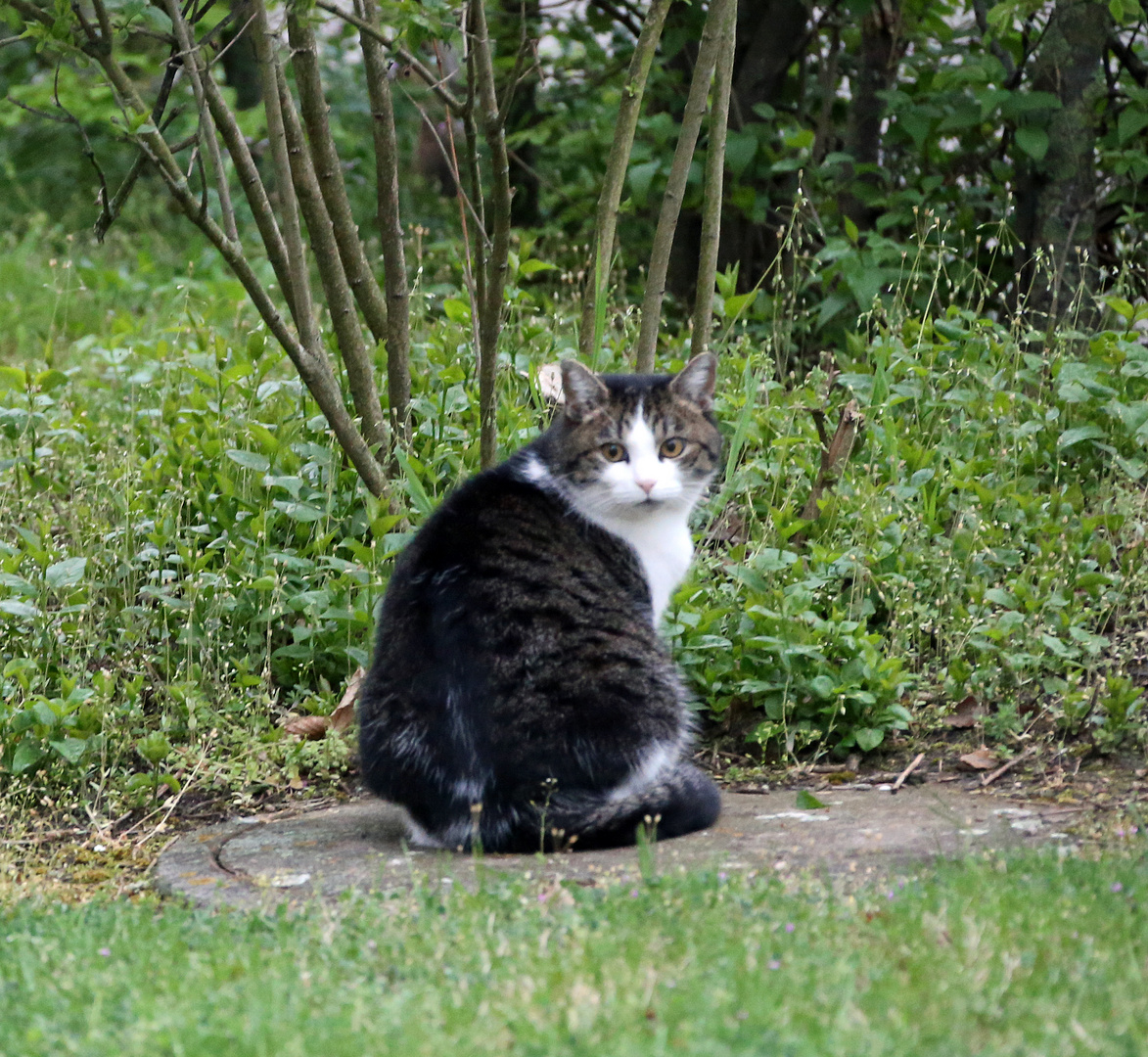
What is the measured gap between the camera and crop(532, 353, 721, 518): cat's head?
12.1ft

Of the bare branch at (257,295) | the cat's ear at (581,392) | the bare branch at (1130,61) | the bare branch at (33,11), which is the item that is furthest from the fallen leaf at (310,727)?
the bare branch at (1130,61)

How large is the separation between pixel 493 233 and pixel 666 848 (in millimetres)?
2171

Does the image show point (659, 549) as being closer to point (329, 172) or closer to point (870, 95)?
point (329, 172)

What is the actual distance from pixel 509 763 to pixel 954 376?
9.68 ft

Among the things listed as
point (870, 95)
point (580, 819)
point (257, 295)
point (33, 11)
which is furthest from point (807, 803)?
point (870, 95)

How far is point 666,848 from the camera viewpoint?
10.5 feet

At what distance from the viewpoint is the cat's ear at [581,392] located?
377 centimetres

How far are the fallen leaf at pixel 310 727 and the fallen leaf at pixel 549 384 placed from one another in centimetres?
155

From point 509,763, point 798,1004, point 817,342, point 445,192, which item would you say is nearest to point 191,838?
point 509,763

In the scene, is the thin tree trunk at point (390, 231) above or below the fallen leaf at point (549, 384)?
above

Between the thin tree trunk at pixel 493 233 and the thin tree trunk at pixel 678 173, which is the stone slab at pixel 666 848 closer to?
the thin tree trunk at pixel 493 233

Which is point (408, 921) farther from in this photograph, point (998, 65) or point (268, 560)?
point (998, 65)

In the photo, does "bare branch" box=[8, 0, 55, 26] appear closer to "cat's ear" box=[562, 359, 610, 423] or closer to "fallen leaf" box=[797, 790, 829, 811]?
"cat's ear" box=[562, 359, 610, 423]

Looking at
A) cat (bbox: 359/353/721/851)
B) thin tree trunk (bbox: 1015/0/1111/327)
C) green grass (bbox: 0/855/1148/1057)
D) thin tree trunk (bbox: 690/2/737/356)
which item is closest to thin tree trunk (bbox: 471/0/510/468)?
cat (bbox: 359/353/721/851)
